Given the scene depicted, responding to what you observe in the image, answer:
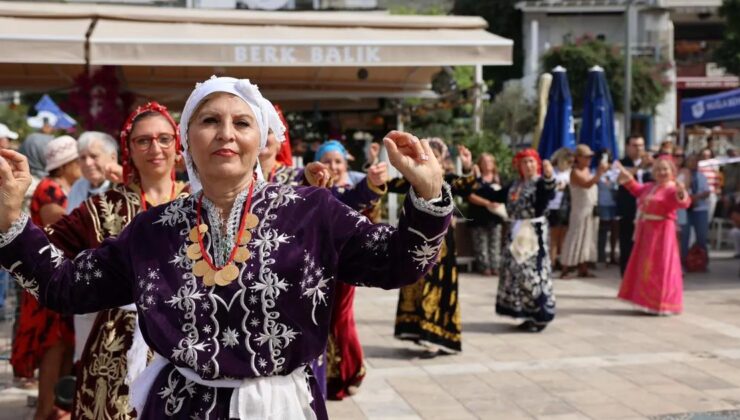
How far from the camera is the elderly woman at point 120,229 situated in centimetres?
387

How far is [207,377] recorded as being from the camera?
2504 mm

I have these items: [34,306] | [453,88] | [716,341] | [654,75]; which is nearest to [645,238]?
[716,341]

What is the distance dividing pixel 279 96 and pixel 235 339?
9.76 m

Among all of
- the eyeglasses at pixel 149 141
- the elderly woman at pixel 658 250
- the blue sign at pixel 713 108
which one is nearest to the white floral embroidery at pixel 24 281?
the eyeglasses at pixel 149 141

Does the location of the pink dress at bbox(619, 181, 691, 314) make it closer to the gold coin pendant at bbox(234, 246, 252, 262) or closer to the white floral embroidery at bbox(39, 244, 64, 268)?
the gold coin pendant at bbox(234, 246, 252, 262)

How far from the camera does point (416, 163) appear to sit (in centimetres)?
238

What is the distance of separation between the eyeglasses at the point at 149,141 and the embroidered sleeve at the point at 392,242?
176cm

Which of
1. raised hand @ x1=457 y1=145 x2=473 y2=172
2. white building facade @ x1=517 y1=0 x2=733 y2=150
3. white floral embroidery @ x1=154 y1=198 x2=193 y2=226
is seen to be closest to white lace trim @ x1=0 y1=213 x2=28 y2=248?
white floral embroidery @ x1=154 y1=198 x2=193 y2=226

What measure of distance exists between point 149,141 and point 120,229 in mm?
405

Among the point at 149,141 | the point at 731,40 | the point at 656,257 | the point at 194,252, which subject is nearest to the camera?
the point at 194,252

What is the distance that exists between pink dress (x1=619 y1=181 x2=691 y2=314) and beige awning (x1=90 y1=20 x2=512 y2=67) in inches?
89.2

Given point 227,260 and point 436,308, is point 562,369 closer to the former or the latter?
point 436,308

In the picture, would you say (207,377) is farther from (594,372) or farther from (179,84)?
(179,84)

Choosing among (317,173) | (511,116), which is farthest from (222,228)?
(511,116)
